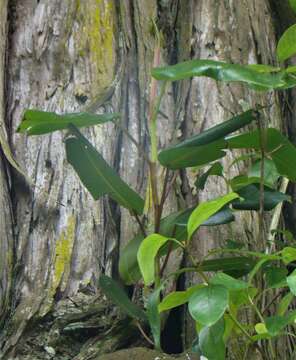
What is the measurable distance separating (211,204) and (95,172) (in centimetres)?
24

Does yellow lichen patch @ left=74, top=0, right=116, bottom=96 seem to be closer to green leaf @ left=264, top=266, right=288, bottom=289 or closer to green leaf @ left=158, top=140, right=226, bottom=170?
green leaf @ left=158, top=140, right=226, bottom=170

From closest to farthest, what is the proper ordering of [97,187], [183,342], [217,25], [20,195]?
[97,187] < [183,342] < [20,195] < [217,25]

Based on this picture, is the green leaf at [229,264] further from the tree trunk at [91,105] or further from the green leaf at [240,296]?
the tree trunk at [91,105]

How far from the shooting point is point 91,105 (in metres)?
1.47

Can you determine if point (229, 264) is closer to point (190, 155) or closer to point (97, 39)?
point (190, 155)

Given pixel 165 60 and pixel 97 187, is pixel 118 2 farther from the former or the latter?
pixel 97 187

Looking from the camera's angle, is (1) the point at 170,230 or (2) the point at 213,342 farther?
(1) the point at 170,230

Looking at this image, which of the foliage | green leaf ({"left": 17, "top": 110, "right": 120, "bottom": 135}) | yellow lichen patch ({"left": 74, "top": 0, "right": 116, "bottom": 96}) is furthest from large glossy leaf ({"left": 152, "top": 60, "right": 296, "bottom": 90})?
yellow lichen patch ({"left": 74, "top": 0, "right": 116, "bottom": 96})

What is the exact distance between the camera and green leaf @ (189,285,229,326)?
2.58 feet

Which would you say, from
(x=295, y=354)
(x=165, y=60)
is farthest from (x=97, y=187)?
(x=165, y=60)

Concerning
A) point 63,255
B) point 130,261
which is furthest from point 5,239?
point 130,261

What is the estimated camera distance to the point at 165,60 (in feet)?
5.12

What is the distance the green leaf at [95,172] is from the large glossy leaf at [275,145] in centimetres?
17

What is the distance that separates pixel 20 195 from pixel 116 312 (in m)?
0.32
